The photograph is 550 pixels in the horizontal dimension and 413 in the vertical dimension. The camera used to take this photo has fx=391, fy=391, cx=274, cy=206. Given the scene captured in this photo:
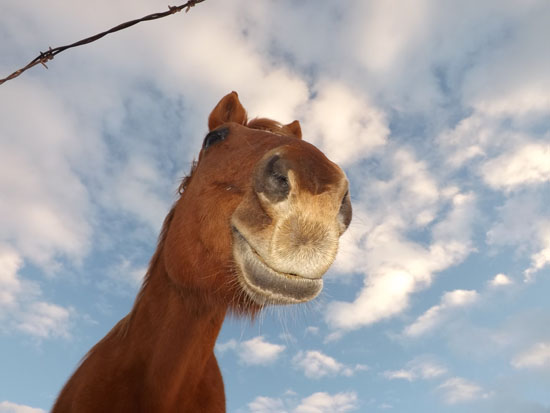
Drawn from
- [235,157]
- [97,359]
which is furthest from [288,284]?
[97,359]

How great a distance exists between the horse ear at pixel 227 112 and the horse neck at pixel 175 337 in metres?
1.70

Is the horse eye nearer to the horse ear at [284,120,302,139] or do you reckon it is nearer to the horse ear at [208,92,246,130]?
the horse ear at [208,92,246,130]

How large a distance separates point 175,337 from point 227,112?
7.63ft

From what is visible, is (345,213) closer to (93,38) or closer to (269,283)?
(269,283)

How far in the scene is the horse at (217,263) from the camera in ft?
7.93

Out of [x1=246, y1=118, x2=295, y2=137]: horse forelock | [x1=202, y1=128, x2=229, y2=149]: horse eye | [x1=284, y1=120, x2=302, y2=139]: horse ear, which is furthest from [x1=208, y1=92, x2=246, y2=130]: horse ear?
[x1=284, y1=120, x2=302, y2=139]: horse ear

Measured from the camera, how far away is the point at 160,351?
11.1ft

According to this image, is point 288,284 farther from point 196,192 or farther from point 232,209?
point 196,192

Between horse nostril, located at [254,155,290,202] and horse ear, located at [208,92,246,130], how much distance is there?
1705mm

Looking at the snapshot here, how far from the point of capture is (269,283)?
8.39 ft

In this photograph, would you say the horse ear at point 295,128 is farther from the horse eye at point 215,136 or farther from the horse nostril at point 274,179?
the horse nostril at point 274,179

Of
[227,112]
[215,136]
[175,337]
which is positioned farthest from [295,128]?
[175,337]

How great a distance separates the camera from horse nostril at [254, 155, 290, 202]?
8.14ft

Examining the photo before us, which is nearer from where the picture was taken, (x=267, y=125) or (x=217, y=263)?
(x=217, y=263)
